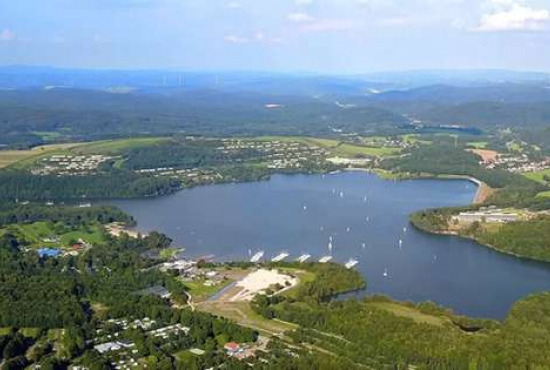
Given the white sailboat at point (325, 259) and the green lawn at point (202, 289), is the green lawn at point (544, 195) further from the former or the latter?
the green lawn at point (202, 289)

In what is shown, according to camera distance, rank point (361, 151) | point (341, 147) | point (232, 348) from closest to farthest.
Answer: point (232, 348), point (361, 151), point (341, 147)

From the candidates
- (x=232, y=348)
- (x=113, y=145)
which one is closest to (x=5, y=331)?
(x=232, y=348)

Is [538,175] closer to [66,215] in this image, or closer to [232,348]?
[66,215]

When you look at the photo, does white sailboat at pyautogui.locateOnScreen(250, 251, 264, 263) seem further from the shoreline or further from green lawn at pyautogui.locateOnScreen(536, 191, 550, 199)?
green lawn at pyautogui.locateOnScreen(536, 191, 550, 199)

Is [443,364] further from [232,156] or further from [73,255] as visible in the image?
[232,156]

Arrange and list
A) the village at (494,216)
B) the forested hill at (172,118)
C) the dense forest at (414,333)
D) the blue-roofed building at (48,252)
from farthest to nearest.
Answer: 1. the forested hill at (172,118)
2. the village at (494,216)
3. the blue-roofed building at (48,252)
4. the dense forest at (414,333)

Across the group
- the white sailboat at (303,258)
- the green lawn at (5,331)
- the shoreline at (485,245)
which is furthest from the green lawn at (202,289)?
the shoreline at (485,245)
